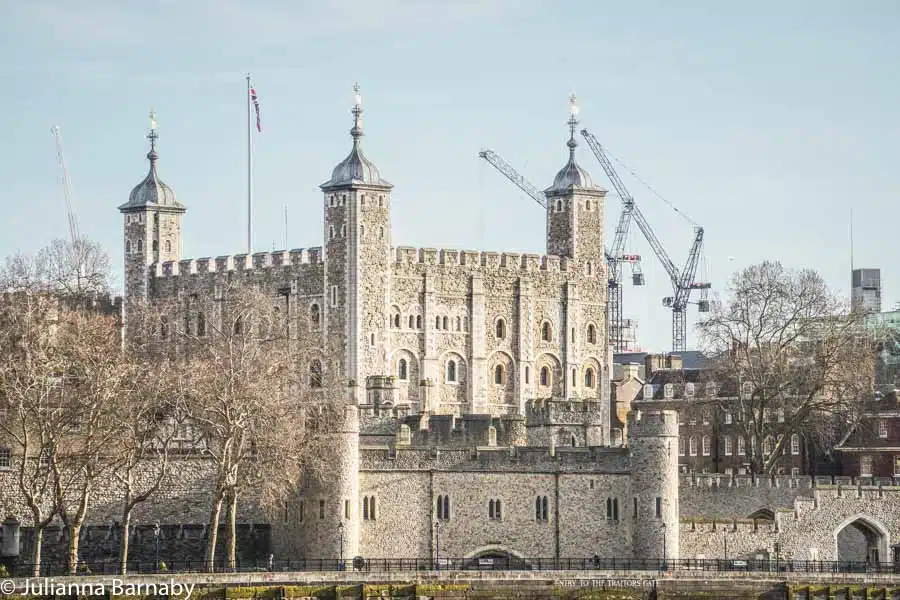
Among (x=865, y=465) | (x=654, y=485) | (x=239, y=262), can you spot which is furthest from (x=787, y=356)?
(x=239, y=262)

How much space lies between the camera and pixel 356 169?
414ft

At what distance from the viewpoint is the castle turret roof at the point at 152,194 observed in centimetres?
13475

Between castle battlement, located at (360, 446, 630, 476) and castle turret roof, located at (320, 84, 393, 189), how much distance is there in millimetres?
29891

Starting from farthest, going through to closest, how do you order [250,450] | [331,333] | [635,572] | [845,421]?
[331,333] < [845,421] < [250,450] < [635,572]

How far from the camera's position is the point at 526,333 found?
134 metres

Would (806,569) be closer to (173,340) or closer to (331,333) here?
(331,333)

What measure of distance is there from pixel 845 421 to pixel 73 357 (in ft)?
115

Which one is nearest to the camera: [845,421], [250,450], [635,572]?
[635,572]

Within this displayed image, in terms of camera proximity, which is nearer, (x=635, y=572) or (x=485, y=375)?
(x=635, y=572)

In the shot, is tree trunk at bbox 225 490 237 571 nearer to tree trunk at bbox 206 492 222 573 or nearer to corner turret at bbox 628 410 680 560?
tree trunk at bbox 206 492 222 573

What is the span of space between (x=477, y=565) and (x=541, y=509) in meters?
3.28

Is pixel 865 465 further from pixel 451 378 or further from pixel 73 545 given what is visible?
pixel 73 545

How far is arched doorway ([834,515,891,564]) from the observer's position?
105 meters

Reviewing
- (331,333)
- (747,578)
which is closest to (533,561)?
(747,578)
